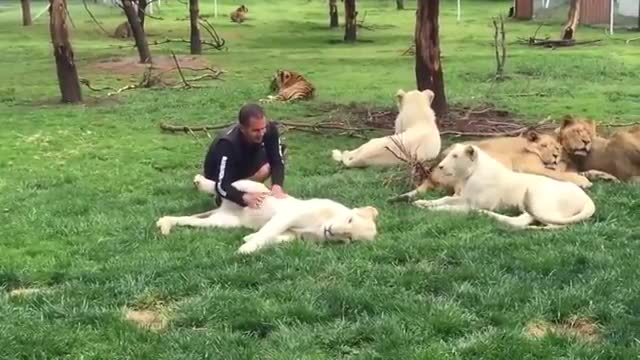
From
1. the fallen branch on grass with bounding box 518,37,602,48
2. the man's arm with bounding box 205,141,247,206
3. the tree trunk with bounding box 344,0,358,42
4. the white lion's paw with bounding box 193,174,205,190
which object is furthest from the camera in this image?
the tree trunk with bounding box 344,0,358,42

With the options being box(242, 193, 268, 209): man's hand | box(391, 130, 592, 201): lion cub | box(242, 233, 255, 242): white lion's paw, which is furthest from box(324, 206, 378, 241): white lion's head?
box(391, 130, 592, 201): lion cub

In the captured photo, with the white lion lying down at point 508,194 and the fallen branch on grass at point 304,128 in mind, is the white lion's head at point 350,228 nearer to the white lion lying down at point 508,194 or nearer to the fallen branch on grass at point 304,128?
the white lion lying down at point 508,194

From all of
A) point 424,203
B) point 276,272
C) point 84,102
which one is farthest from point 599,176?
point 84,102

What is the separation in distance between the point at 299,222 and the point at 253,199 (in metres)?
0.47

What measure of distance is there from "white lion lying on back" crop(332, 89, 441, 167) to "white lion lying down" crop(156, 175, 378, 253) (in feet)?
8.34

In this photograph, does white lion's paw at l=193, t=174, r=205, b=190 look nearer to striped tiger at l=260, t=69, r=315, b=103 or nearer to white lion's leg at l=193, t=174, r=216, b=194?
white lion's leg at l=193, t=174, r=216, b=194

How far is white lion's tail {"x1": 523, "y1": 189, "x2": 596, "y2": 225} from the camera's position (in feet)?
23.1

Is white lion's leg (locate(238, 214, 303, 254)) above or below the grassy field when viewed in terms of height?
above

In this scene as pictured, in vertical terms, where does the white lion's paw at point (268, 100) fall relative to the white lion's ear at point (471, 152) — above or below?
below

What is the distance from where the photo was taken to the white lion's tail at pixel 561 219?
23.1 feet

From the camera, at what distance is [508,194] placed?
7.50 metres

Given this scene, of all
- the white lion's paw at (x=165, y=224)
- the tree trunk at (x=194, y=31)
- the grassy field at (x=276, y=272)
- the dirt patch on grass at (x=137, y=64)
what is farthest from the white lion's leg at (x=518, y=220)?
the tree trunk at (x=194, y=31)

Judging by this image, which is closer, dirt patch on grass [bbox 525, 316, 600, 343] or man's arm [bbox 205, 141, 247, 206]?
dirt patch on grass [bbox 525, 316, 600, 343]

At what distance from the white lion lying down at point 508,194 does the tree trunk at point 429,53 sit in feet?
16.5
